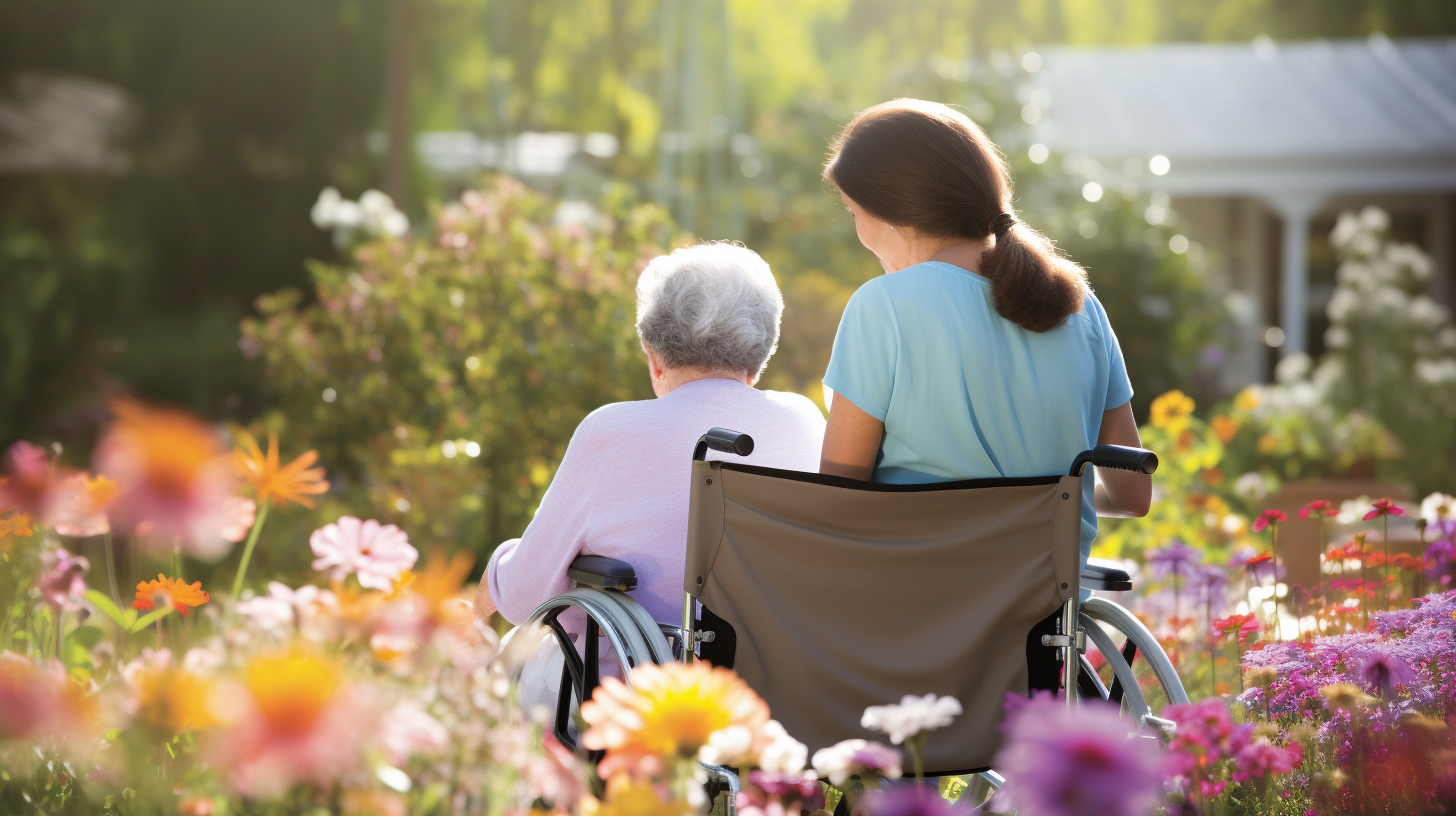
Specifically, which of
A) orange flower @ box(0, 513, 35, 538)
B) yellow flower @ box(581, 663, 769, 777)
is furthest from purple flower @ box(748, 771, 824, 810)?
orange flower @ box(0, 513, 35, 538)

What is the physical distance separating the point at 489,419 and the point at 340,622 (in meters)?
2.74

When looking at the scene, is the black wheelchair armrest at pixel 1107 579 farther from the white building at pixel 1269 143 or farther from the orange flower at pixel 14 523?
the white building at pixel 1269 143

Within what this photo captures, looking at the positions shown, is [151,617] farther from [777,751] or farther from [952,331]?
[952,331]

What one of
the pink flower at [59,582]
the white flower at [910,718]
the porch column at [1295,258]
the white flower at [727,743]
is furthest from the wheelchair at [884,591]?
the porch column at [1295,258]

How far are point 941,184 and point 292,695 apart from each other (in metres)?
1.26

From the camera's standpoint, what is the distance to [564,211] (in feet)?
16.1

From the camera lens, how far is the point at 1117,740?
0.89 metres

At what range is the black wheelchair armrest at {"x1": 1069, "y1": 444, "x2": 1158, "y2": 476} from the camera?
1622 mm

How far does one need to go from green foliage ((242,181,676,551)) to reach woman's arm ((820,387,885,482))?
196cm

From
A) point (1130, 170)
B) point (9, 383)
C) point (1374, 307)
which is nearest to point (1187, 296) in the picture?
point (1374, 307)

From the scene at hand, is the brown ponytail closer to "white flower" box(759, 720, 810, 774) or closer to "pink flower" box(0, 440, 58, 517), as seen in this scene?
"white flower" box(759, 720, 810, 774)

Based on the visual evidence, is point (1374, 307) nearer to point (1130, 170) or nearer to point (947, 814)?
point (1130, 170)

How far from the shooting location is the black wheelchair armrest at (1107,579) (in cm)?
183

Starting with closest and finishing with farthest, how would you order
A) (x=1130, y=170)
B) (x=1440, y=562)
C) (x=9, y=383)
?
(x=1440, y=562), (x=9, y=383), (x=1130, y=170)
